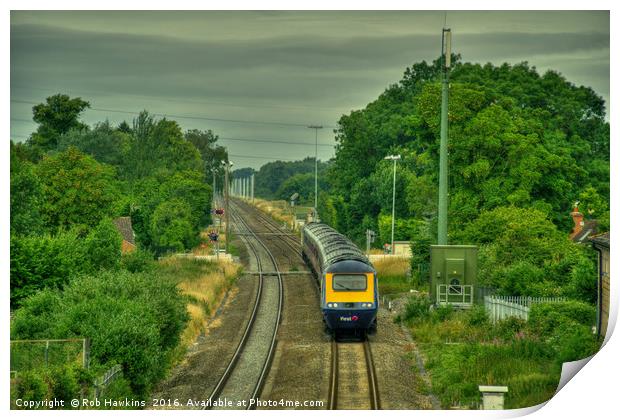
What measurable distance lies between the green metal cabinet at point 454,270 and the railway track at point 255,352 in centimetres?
693

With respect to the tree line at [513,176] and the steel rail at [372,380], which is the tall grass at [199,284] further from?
the tree line at [513,176]

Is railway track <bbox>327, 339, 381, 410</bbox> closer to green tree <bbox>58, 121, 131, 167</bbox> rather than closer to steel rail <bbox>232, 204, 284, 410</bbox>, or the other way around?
steel rail <bbox>232, 204, 284, 410</bbox>

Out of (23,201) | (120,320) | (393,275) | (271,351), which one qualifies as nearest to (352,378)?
(271,351)

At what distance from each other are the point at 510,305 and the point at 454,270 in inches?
112

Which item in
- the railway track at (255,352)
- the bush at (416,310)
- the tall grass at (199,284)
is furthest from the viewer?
the bush at (416,310)

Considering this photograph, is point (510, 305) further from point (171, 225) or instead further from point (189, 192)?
point (189, 192)

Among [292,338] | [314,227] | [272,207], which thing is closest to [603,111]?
[314,227]

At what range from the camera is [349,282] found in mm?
32562

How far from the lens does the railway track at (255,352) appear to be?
84.6 feet

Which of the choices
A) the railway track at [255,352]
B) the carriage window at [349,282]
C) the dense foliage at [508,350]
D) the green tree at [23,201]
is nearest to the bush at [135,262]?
the green tree at [23,201]

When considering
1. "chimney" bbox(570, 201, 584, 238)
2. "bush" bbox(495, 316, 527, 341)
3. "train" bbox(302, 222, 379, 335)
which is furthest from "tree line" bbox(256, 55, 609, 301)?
"train" bbox(302, 222, 379, 335)

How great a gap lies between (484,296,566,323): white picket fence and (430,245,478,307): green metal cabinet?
844mm

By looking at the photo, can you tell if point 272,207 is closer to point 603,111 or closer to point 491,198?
point 603,111
